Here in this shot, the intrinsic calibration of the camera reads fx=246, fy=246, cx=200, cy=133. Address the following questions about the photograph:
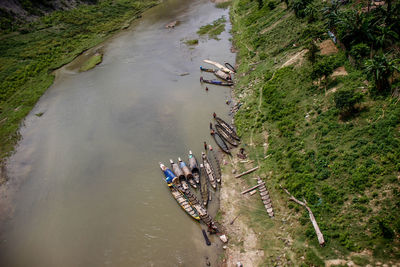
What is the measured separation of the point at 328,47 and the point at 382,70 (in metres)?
14.6

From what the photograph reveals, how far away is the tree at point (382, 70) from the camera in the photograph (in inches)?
1051

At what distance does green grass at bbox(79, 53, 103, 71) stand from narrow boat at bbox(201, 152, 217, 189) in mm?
48609

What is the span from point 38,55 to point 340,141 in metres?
81.8

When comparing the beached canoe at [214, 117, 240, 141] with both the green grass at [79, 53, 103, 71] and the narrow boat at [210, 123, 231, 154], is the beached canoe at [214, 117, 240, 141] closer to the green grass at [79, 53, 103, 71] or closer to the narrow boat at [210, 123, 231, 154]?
the narrow boat at [210, 123, 231, 154]

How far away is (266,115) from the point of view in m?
37.6

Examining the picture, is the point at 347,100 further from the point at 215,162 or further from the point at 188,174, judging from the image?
the point at 188,174

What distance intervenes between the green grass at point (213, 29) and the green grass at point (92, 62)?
101ft

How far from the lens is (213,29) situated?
77.4 m

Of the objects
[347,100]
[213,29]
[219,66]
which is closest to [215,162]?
[347,100]

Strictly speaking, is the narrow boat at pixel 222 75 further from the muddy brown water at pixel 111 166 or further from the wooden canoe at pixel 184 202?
the wooden canoe at pixel 184 202

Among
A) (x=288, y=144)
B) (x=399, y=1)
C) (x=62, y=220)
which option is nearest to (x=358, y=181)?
(x=288, y=144)

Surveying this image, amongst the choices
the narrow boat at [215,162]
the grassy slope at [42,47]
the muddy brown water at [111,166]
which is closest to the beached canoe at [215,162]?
the narrow boat at [215,162]

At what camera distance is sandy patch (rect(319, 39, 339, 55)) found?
38531 mm

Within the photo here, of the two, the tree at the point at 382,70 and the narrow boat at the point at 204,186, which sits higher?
the tree at the point at 382,70
